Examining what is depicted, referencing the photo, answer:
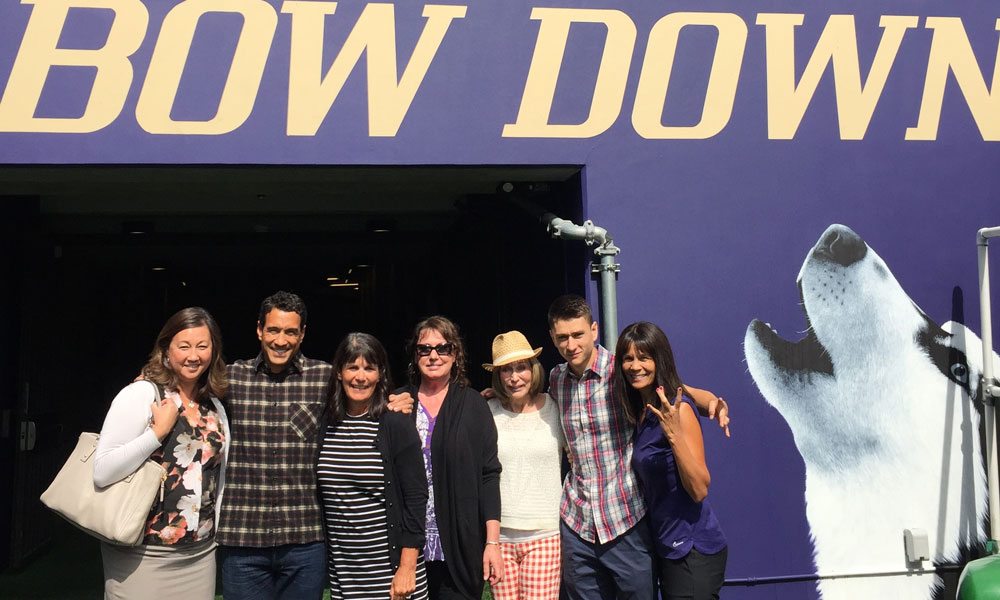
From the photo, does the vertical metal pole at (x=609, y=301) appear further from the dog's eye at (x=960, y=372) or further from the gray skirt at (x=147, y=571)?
the gray skirt at (x=147, y=571)

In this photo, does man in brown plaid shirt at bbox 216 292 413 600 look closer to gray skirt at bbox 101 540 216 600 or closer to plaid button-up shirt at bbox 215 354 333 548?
plaid button-up shirt at bbox 215 354 333 548

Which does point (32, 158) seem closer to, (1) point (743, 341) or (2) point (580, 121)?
(2) point (580, 121)

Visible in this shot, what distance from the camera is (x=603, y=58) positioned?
4.25 meters

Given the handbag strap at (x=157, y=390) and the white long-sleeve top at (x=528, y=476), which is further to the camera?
the white long-sleeve top at (x=528, y=476)

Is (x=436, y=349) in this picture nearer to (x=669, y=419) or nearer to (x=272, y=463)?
(x=272, y=463)

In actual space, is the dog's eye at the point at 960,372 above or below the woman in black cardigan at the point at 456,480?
above

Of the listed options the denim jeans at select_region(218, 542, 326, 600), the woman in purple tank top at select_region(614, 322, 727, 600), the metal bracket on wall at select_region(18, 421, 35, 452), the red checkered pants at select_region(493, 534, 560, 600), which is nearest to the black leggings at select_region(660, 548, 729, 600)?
the woman in purple tank top at select_region(614, 322, 727, 600)

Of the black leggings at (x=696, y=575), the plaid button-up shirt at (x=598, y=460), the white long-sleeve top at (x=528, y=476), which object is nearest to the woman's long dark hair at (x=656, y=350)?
the plaid button-up shirt at (x=598, y=460)

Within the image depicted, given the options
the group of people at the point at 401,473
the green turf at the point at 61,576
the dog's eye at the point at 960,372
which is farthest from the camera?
the green turf at the point at 61,576

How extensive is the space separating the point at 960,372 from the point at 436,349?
298cm

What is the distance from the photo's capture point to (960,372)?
4410 millimetres

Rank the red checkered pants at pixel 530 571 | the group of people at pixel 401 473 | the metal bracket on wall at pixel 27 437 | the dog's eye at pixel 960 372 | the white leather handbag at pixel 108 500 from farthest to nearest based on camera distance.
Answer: the metal bracket on wall at pixel 27 437 < the dog's eye at pixel 960 372 < the red checkered pants at pixel 530 571 < the group of people at pixel 401 473 < the white leather handbag at pixel 108 500

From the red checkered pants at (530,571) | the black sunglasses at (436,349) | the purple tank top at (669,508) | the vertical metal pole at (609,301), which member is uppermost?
the vertical metal pole at (609,301)

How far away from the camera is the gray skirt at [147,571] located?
9.43 feet
